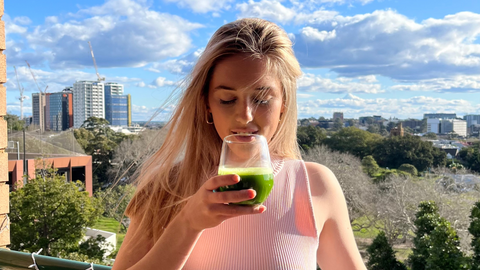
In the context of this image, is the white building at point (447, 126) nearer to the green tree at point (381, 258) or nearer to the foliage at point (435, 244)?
the green tree at point (381, 258)

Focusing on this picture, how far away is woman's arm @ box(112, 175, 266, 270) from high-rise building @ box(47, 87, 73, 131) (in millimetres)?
26192

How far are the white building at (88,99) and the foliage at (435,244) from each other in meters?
20.7

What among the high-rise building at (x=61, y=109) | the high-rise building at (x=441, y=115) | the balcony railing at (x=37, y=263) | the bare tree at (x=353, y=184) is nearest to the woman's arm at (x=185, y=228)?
the balcony railing at (x=37, y=263)

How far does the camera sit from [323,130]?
2123 centimetres

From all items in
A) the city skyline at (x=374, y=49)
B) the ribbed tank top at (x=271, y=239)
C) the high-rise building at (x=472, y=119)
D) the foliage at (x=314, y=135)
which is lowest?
the foliage at (x=314, y=135)

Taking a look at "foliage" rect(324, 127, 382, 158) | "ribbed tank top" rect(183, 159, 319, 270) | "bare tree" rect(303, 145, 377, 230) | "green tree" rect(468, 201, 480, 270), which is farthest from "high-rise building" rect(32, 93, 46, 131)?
"ribbed tank top" rect(183, 159, 319, 270)

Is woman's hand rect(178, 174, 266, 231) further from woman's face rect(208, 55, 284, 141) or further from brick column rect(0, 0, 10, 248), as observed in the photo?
brick column rect(0, 0, 10, 248)

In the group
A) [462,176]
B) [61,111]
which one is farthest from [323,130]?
[61,111]

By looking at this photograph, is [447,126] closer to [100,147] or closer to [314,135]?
[314,135]

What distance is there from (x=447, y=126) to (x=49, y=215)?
20901mm

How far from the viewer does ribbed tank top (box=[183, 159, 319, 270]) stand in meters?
0.95

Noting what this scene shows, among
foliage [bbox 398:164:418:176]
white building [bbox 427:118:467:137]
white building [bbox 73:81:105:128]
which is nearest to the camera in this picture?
foliage [bbox 398:164:418:176]

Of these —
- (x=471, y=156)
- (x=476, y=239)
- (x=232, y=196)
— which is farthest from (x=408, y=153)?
(x=232, y=196)

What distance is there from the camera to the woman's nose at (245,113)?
3.07ft
